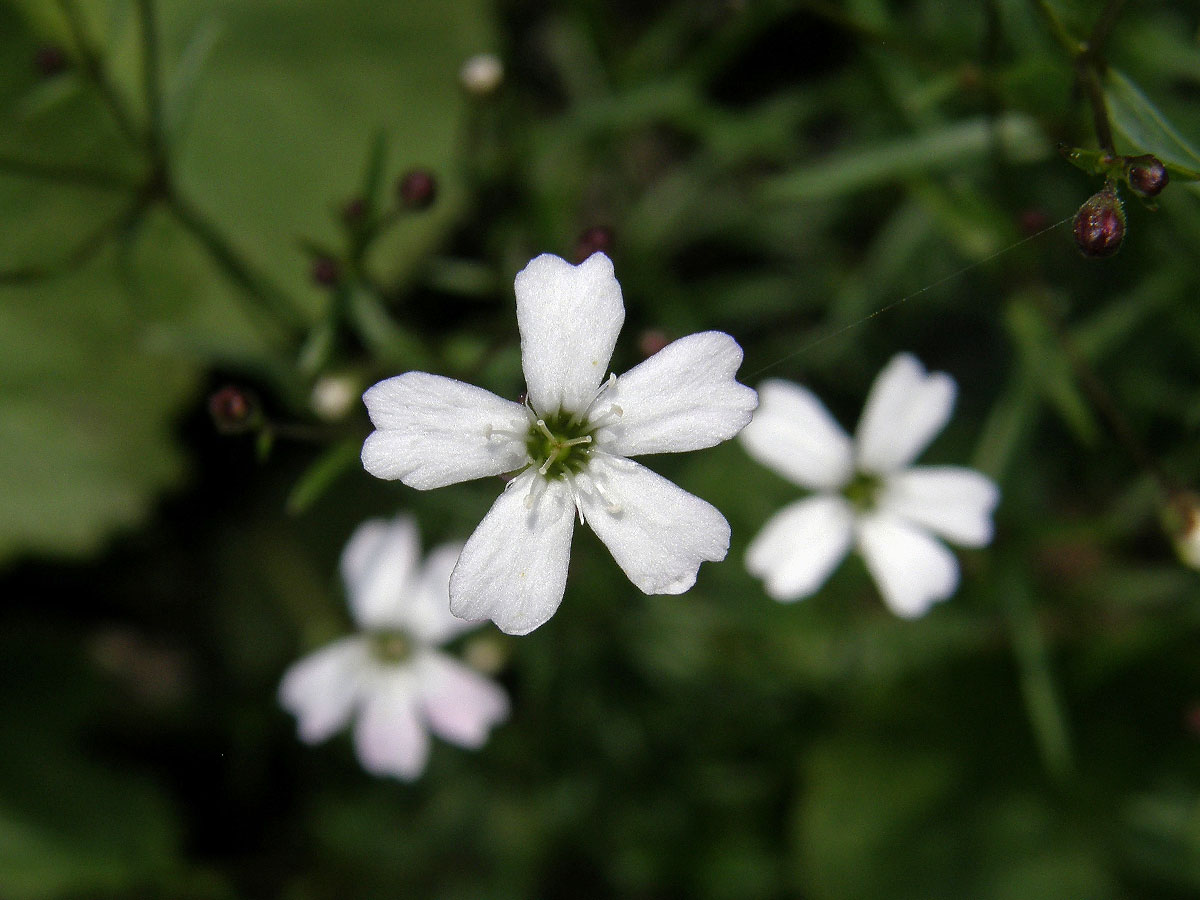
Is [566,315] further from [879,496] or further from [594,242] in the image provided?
[879,496]

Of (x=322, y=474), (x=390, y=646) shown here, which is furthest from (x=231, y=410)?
(x=390, y=646)

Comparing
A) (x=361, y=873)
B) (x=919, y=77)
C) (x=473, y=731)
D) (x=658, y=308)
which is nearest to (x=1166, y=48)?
(x=919, y=77)

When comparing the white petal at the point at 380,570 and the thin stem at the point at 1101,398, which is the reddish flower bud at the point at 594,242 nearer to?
the white petal at the point at 380,570

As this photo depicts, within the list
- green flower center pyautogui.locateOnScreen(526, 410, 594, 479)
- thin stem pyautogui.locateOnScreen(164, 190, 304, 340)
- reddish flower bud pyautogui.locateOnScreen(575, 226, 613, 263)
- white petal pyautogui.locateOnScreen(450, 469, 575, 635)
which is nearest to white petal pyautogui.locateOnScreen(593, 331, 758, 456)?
green flower center pyautogui.locateOnScreen(526, 410, 594, 479)

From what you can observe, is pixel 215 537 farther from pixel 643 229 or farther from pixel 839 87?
pixel 839 87

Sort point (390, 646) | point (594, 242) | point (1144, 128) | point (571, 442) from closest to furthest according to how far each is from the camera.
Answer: point (571, 442), point (1144, 128), point (594, 242), point (390, 646)
